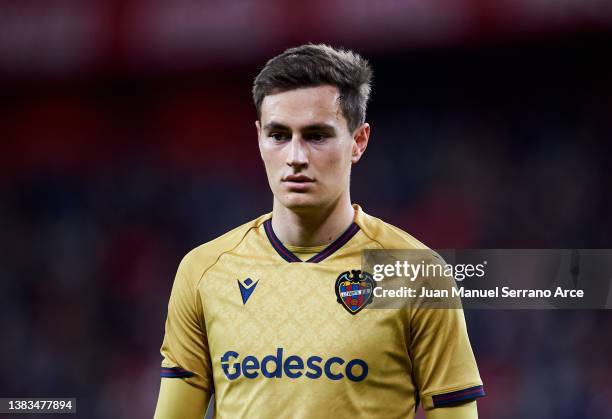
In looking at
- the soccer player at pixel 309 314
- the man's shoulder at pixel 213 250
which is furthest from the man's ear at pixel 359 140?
the man's shoulder at pixel 213 250

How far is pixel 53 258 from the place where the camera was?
6320mm

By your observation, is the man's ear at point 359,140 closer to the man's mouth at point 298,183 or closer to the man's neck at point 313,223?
the man's neck at point 313,223

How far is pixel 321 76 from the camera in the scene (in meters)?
2.99

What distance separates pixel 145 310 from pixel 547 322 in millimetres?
2813

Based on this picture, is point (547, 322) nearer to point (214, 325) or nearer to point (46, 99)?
point (214, 325)

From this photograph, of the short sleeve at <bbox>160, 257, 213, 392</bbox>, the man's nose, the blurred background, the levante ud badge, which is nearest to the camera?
the man's nose

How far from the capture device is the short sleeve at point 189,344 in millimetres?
3129

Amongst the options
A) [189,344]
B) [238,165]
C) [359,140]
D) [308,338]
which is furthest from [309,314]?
[238,165]

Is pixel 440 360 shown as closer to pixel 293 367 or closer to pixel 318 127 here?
pixel 293 367

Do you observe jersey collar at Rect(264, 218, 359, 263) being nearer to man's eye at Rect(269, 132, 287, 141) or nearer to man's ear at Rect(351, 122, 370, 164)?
man's ear at Rect(351, 122, 370, 164)

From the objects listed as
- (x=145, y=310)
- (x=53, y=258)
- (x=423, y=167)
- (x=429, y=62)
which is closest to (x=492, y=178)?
(x=423, y=167)

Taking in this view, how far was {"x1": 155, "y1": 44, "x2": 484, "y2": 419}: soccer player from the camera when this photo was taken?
9.63 ft

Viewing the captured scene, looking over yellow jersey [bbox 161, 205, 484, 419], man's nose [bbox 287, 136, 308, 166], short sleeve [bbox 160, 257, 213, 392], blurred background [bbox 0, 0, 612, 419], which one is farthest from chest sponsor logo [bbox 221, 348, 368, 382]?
blurred background [bbox 0, 0, 612, 419]

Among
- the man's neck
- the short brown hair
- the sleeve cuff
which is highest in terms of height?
the short brown hair
